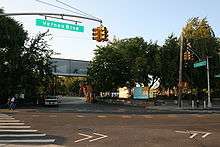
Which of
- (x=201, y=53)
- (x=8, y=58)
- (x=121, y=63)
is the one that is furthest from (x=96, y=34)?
(x=121, y=63)

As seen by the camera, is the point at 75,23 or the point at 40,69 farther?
the point at 40,69

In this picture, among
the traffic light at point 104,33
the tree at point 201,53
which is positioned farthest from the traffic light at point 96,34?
the tree at point 201,53

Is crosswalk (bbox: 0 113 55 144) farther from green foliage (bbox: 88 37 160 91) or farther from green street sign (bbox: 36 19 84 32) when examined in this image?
green foliage (bbox: 88 37 160 91)

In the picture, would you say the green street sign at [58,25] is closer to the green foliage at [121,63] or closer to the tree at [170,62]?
the tree at [170,62]

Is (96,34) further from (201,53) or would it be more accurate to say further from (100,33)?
(201,53)

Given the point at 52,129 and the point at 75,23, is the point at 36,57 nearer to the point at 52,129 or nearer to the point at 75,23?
the point at 75,23

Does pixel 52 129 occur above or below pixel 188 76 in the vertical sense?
below

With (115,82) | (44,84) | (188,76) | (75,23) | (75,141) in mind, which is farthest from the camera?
(115,82)

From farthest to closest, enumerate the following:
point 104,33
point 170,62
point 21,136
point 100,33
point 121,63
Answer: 1. point 121,63
2. point 170,62
3. point 104,33
4. point 100,33
5. point 21,136

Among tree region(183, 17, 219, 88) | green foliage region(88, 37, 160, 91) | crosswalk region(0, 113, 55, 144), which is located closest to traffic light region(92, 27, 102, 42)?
crosswalk region(0, 113, 55, 144)

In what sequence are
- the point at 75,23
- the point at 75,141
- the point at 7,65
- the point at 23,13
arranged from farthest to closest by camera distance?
1. the point at 7,65
2. the point at 75,23
3. the point at 23,13
4. the point at 75,141

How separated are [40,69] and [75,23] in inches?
1308

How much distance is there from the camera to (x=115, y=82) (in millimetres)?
78000

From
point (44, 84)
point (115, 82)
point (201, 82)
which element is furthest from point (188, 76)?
point (44, 84)
